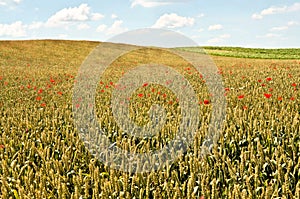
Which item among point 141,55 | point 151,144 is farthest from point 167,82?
point 141,55

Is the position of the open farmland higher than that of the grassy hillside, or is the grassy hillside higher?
the grassy hillside

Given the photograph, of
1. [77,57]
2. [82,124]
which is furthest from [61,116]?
[77,57]

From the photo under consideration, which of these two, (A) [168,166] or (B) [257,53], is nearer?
(A) [168,166]

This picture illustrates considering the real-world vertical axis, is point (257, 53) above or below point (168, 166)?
above

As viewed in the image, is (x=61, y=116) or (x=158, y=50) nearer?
(x=61, y=116)

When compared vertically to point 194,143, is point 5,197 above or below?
below

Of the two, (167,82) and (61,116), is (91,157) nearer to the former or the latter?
(61,116)

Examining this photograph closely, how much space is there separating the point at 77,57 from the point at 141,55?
8.19m

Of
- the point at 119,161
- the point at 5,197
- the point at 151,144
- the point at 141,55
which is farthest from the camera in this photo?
the point at 141,55

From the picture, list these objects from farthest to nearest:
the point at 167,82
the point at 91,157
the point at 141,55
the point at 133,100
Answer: the point at 141,55 → the point at 167,82 → the point at 133,100 → the point at 91,157

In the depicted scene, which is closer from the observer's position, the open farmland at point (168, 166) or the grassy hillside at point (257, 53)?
the open farmland at point (168, 166)

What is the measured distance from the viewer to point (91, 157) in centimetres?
471

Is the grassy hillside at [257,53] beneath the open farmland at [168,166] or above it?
above

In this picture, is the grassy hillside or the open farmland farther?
the grassy hillside
